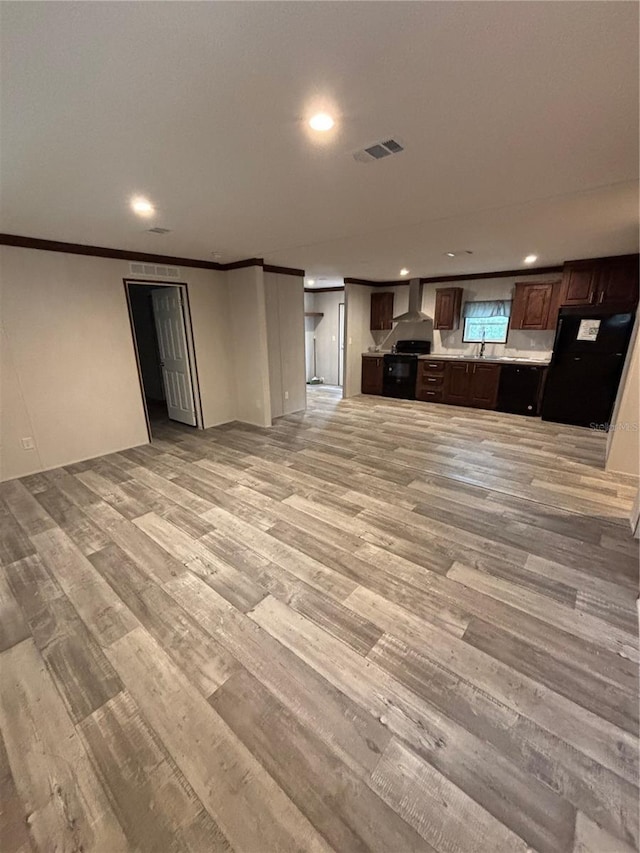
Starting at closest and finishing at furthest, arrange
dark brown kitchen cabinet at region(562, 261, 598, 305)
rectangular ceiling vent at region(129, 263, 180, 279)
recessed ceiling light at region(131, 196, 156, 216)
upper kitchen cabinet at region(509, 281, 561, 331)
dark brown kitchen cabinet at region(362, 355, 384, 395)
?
recessed ceiling light at region(131, 196, 156, 216), rectangular ceiling vent at region(129, 263, 180, 279), dark brown kitchen cabinet at region(562, 261, 598, 305), upper kitchen cabinet at region(509, 281, 561, 331), dark brown kitchen cabinet at region(362, 355, 384, 395)

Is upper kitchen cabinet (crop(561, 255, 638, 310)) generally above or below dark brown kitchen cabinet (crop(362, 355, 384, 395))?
above

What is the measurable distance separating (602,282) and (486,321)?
1820 mm

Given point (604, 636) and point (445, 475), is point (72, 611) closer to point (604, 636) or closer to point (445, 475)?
point (604, 636)

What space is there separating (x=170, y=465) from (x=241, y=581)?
7.32 feet

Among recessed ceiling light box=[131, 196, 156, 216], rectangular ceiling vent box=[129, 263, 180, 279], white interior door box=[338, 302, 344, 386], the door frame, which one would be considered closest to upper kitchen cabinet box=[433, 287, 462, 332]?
white interior door box=[338, 302, 344, 386]

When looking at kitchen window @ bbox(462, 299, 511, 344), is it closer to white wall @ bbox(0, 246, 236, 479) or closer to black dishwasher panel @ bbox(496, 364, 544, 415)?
black dishwasher panel @ bbox(496, 364, 544, 415)

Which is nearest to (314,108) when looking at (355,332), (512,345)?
(355,332)

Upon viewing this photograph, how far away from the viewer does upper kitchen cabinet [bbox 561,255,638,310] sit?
4473 millimetres

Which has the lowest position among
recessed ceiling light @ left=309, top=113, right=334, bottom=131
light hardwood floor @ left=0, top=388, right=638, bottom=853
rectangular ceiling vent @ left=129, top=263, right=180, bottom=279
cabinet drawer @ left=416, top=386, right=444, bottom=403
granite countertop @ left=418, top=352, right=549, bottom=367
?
light hardwood floor @ left=0, top=388, right=638, bottom=853

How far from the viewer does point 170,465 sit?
389 centimetres

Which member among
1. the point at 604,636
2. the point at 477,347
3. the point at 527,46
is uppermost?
the point at 527,46

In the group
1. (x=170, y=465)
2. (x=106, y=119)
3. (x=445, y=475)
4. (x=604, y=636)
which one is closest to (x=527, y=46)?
(x=106, y=119)

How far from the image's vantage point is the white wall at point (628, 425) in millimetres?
3368

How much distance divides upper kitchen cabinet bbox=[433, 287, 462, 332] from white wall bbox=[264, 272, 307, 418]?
2.70m
